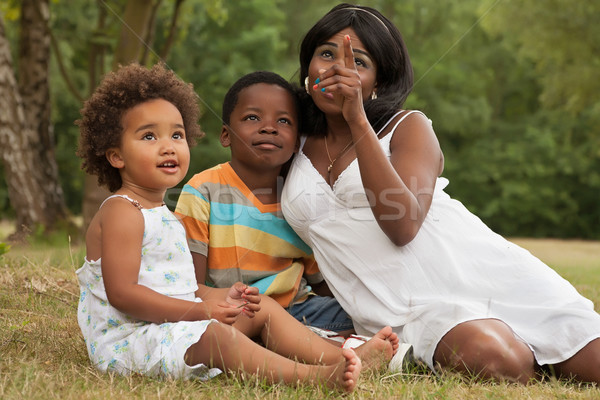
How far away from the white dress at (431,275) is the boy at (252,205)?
5.2 inches

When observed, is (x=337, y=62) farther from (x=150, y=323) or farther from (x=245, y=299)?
(x=150, y=323)

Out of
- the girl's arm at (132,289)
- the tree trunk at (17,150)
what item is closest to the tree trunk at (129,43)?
the tree trunk at (17,150)

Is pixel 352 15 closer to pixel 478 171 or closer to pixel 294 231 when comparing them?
pixel 294 231

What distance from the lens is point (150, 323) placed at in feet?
7.68

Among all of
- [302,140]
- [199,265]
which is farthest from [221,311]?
[302,140]

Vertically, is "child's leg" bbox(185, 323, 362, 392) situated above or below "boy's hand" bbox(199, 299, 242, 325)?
below

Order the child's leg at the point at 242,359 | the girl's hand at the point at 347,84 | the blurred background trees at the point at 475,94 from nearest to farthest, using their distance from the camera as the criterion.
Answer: the child's leg at the point at 242,359, the girl's hand at the point at 347,84, the blurred background trees at the point at 475,94

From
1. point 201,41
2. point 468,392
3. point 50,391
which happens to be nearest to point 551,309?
point 468,392

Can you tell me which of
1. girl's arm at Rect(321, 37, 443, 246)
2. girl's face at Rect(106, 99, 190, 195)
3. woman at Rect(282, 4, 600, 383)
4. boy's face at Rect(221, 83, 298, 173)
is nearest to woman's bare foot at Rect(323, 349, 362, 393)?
woman at Rect(282, 4, 600, 383)

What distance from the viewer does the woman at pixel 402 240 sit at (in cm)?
242

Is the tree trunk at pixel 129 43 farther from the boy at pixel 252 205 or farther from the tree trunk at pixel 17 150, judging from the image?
the boy at pixel 252 205

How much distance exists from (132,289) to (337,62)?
1.29 metres

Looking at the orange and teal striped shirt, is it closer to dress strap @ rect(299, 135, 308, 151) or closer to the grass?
dress strap @ rect(299, 135, 308, 151)

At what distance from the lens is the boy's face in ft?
9.39
